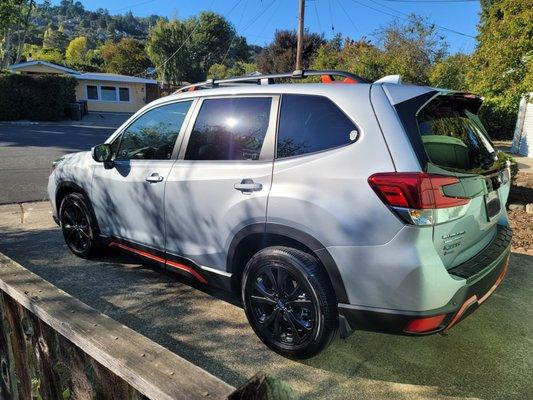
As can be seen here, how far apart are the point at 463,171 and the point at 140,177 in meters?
2.61

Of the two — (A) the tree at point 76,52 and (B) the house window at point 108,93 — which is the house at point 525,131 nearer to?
(B) the house window at point 108,93

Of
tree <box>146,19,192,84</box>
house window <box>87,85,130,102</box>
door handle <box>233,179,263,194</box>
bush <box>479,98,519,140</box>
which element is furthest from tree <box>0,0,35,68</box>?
door handle <box>233,179,263,194</box>

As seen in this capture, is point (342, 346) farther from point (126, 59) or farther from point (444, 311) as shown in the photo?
point (126, 59)

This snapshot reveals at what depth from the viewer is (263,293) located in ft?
10.0

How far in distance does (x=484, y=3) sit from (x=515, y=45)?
1828 cm

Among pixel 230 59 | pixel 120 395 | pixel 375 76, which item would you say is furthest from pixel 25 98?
pixel 230 59

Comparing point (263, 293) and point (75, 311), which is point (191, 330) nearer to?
point (263, 293)

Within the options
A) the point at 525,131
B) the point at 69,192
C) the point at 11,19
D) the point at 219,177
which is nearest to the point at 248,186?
the point at 219,177

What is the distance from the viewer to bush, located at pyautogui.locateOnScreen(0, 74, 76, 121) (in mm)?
23938

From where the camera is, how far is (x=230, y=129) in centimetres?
340

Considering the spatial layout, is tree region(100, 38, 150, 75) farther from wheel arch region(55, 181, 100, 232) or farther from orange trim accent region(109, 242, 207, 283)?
orange trim accent region(109, 242, 207, 283)

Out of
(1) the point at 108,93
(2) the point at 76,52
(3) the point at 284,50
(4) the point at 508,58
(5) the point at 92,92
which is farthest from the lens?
(2) the point at 76,52

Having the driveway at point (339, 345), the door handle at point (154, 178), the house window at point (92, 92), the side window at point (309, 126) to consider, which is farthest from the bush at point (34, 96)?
the side window at point (309, 126)

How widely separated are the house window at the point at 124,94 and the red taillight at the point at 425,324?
37397 mm
